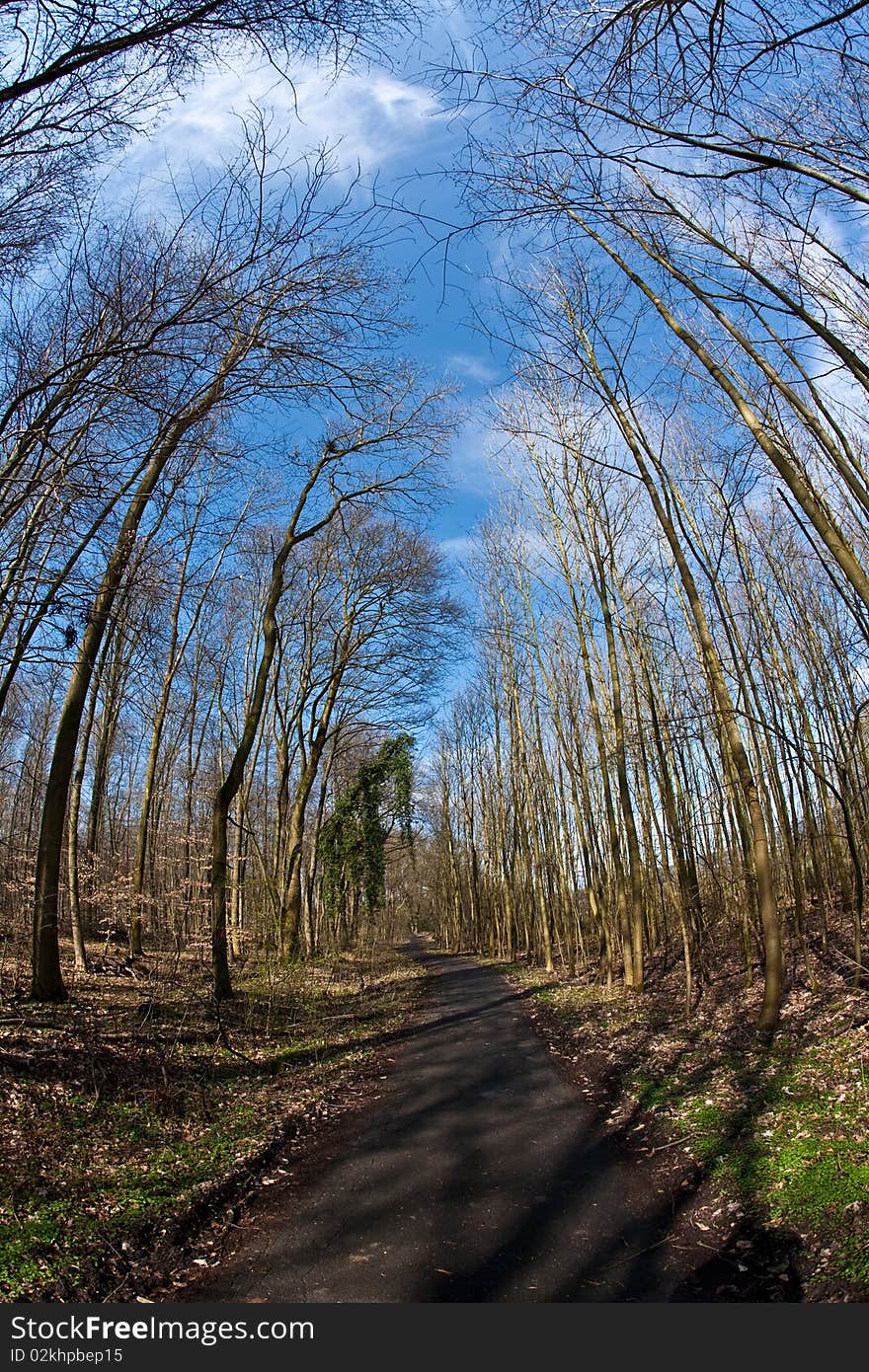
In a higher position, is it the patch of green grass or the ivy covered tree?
the ivy covered tree

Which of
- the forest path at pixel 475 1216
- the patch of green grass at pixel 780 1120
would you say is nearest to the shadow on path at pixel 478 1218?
the forest path at pixel 475 1216

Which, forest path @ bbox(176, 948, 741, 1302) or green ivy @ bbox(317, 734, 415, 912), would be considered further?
green ivy @ bbox(317, 734, 415, 912)

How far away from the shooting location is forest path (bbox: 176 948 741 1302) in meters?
3.36

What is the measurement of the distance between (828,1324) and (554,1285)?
1149 mm

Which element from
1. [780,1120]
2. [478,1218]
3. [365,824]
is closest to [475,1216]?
[478,1218]

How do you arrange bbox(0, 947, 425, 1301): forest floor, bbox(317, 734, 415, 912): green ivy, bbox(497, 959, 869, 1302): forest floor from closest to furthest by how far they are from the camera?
bbox(497, 959, 869, 1302): forest floor → bbox(0, 947, 425, 1301): forest floor → bbox(317, 734, 415, 912): green ivy

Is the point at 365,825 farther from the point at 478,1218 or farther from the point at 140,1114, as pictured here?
the point at 478,1218

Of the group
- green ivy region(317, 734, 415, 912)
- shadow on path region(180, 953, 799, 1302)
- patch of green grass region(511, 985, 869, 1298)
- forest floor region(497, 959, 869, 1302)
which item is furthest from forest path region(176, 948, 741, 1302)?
green ivy region(317, 734, 415, 912)

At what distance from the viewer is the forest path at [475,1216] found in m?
3.36

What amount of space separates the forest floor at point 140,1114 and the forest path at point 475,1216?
1.45ft

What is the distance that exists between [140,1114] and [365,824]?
2032 centimetres

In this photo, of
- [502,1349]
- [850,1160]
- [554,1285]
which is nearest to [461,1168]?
[554,1285]

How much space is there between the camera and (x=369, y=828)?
85.5 ft

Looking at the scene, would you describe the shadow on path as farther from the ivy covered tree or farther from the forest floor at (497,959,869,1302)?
the ivy covered tree
